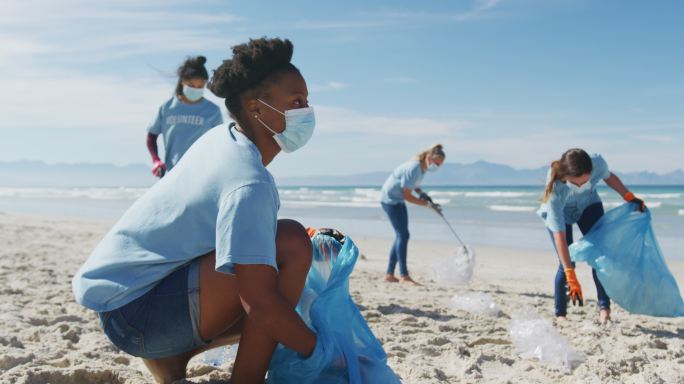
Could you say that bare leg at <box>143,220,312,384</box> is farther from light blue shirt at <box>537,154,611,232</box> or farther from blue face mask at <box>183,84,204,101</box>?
blue face mask at <box>183,84,204,101</box>

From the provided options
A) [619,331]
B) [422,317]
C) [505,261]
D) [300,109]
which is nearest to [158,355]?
[300,109]

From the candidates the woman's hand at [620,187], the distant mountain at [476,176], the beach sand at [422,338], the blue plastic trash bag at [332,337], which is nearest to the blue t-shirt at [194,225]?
the blue plastic trash bag at [332,337]

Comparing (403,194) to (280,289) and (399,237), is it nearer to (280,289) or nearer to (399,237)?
(399,237)

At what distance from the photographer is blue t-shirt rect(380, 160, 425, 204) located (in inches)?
253

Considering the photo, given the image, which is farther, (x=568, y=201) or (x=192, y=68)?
(x=192, y=68)

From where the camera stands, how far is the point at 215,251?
1920 millimetres

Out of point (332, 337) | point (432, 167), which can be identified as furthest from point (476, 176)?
point (332, 337)

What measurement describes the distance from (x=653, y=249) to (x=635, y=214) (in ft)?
0.80

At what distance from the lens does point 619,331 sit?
386 cm

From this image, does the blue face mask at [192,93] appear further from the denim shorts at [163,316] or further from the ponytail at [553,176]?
the denim shorts at [163,316]

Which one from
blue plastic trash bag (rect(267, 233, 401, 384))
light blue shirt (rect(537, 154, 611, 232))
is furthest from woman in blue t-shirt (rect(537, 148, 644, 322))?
blue plastic trash bag (rect(267, 233, 401, 384))

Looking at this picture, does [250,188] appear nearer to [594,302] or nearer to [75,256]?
[594,302]

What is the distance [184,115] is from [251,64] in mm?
2850

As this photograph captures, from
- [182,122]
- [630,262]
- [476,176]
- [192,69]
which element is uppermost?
[192,69]
